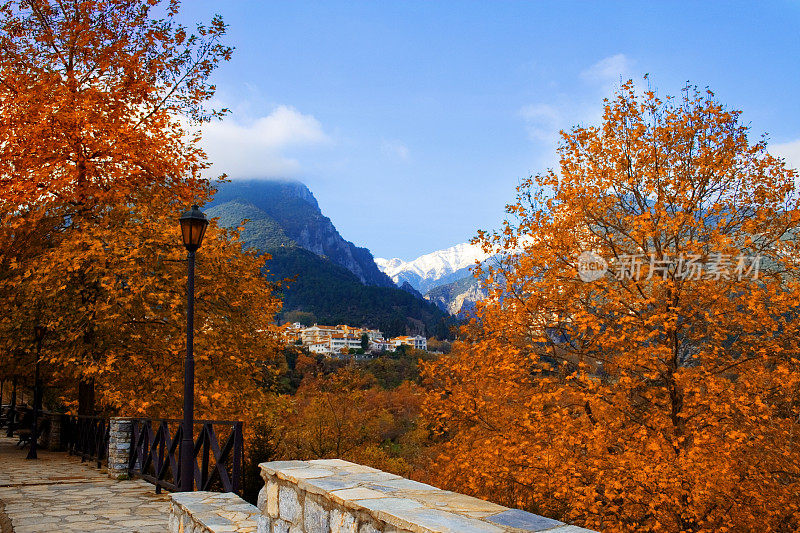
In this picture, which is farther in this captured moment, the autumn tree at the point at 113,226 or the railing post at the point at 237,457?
the autumn tree at the point at 113,226

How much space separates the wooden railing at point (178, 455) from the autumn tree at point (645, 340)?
16.3 feet

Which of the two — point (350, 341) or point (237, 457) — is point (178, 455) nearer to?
point (237, 457)

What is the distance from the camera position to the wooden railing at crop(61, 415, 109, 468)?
37.7ft

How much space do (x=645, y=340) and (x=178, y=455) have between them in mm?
8048

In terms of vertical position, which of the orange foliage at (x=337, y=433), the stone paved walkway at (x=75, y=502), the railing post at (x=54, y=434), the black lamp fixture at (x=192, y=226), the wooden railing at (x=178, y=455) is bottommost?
the orange foliage at (x=337, y=433)

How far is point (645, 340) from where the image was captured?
942 cm

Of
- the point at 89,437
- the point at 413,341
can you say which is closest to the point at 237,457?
the point at 89,437

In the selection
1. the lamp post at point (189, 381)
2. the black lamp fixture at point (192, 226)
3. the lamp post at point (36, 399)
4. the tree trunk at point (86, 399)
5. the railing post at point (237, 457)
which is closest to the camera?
the railing post at point (237, 457)

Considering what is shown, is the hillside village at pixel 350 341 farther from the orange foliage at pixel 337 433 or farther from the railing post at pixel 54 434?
the railing post at pixel 54 434

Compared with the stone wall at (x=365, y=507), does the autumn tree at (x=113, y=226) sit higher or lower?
higher

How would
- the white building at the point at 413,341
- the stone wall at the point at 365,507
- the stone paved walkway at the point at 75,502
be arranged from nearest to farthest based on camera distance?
the stone wall at the point at 365,507 → the stone paved walkway at the point at 75,502 → the white building at the point at 413,341

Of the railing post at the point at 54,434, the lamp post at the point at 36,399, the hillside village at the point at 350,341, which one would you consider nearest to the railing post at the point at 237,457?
the lamp post at the point at 36,399

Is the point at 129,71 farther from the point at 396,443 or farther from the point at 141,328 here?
the point at 396,443

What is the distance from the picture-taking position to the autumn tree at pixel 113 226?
1148 cm
